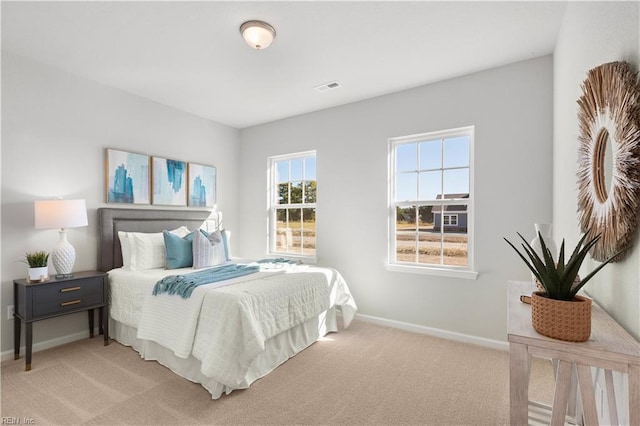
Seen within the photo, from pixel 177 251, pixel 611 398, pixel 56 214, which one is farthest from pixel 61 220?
pixel 611 398

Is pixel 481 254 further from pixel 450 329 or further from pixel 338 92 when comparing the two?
pixel 338 92

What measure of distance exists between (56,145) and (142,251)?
132 centimetres

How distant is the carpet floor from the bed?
12 cm

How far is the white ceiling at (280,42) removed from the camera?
7.11 feet

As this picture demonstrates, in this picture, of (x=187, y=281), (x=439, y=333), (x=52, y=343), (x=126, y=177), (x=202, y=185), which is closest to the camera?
(x=187, y=281)

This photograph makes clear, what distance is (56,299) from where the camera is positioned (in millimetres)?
2668

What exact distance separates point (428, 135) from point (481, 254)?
138 cm

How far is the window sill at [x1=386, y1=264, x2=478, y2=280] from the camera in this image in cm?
309

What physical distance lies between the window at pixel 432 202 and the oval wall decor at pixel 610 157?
1652mm

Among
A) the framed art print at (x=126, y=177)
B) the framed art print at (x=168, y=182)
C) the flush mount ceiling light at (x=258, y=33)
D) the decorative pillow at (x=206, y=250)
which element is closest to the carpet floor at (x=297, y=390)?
the decorative pillow at (x=206, y=250)

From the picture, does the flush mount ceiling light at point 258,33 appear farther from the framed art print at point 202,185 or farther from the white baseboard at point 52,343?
the white baseboard at point 52,343

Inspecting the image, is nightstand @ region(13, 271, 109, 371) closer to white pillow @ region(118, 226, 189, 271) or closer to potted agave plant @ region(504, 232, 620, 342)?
white pillow @ region(118, 226, 189, 271)

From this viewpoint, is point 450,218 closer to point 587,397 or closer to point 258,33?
point 587,397

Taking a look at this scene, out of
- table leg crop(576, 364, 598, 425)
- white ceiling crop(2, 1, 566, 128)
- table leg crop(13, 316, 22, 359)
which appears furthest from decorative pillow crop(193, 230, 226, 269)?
table leg crop(576, 364, 598, 425)
